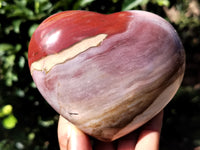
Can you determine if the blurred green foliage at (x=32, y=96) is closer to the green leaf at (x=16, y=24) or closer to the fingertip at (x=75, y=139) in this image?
the green leaf at (x=16, y=24)

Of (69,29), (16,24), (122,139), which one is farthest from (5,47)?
(122,139)

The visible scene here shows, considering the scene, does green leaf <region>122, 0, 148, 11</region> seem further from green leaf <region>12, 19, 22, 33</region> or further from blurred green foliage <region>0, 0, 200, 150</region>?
green leaf <region>12, 19, 22, 33</region>

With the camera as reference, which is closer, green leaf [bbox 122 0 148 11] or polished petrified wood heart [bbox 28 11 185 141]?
polished petrified wood heart [bbox 28 11 185 141]

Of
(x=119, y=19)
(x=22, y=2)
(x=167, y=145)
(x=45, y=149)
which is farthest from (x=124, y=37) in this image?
(x=167, y=145)

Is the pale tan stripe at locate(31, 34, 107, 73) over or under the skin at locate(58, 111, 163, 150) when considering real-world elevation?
over

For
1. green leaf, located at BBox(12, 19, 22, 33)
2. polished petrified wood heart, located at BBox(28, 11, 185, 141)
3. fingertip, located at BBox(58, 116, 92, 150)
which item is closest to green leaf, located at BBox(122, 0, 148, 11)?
polished petrified wood heart, located at BBox(28, 11, 185, 141)

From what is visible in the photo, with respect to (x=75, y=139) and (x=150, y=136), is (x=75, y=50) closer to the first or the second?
(x=75, y=139)
